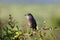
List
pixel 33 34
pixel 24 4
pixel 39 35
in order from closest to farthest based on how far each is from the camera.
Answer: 1. pixel 39 35
2. pixel 33 34
3. pixel 24 4

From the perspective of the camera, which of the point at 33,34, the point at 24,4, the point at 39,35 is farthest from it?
the point at 24,4

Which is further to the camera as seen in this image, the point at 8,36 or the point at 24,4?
A: the point at 24,4

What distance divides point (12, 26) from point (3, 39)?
16cm

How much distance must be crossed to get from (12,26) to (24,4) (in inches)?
929

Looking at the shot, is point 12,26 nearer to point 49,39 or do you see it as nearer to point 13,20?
point 13,20

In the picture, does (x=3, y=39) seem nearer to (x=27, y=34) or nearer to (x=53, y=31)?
(x=27, y=34)

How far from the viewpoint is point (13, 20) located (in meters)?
3.31

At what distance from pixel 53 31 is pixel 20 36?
1.01 feet

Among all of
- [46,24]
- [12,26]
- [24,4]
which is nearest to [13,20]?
[12,26]

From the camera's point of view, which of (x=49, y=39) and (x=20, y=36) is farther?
(x=49, y=39)

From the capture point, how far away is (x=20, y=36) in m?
3.17

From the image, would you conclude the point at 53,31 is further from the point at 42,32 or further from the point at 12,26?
the point at 12,26

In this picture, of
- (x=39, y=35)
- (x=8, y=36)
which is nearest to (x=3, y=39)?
(x=8, y=36)

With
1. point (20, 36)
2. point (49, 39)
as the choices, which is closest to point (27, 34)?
point (20, 36)
